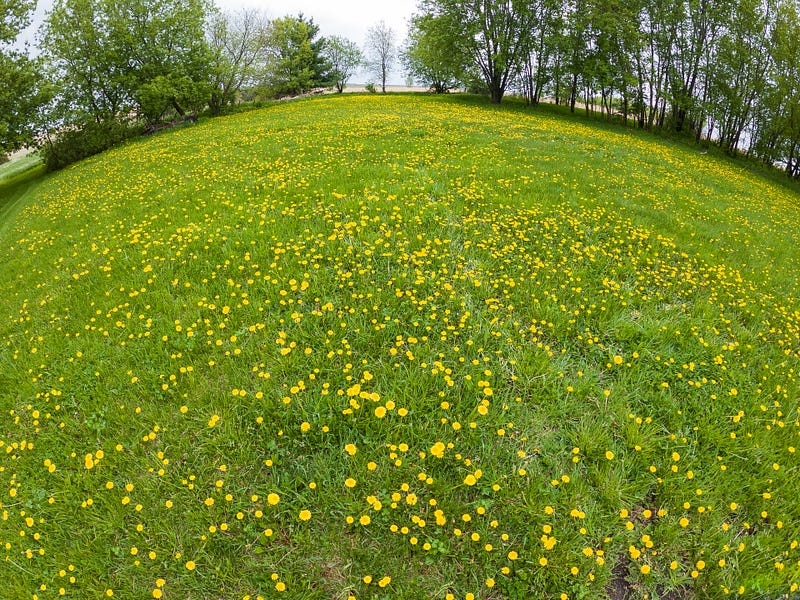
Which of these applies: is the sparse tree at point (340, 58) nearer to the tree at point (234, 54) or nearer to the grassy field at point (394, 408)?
the tree at point (234, 54)

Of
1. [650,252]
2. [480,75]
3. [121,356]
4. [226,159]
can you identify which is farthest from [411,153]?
[480,75]

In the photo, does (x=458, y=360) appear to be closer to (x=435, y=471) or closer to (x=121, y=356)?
(x=435, y=471)

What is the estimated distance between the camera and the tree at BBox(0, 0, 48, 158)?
19.7m

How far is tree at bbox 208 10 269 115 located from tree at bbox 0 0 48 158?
10.7 m

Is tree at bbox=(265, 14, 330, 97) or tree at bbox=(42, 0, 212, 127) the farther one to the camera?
tree at bbox=(265, 14, 330, 97)

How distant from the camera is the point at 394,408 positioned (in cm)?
374

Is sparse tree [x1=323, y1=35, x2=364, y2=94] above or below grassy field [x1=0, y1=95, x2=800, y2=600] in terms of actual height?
above

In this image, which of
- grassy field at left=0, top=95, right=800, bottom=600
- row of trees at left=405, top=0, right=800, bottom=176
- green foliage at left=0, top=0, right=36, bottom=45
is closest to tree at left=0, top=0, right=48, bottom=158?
green foliage at left=0, top=0, right=36, bottom=45

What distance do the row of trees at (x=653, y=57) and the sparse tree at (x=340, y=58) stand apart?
85.7 feet

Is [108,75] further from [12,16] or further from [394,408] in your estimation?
[394,408]

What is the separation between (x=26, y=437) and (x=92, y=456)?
3.49 ft

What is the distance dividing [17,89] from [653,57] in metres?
39.2

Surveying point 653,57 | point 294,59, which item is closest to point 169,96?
point 294,59

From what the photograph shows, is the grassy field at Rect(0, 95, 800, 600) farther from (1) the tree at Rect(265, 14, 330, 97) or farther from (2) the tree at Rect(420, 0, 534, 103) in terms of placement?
(1) the tree at Rect(265, 14, 330, 97)
